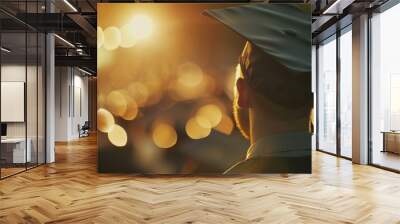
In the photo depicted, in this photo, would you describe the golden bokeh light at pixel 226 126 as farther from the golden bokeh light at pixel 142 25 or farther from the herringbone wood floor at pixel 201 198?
the golden bokeh light at pixel 142 25

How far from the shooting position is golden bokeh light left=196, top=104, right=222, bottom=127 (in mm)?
6809

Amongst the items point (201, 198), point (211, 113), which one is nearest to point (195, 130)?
point (211, 113)

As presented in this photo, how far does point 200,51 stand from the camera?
6.86 m

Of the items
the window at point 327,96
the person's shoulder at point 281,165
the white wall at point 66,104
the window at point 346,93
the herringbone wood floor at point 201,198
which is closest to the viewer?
the herringbone wood floor at point 201,198

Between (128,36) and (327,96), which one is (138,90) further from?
(327,96)

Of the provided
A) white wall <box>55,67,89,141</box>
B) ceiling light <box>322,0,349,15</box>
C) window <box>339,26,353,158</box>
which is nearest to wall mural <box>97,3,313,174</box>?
ceiling light <box>322,0,349,15</box>

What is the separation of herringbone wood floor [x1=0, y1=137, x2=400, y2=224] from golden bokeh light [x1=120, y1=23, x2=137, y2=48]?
2433 mm

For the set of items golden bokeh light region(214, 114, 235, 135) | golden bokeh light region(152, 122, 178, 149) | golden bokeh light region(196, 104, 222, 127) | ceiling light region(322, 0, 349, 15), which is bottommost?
golden bokeh light region(152, 122, 178, 149)

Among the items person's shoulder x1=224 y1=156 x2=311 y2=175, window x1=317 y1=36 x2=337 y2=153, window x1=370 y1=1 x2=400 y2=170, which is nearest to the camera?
→ person's shoulder x1=224 y1=156 x2=311 y2=175

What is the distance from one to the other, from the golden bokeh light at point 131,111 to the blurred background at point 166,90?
2 cm

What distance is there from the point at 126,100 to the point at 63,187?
1911mm

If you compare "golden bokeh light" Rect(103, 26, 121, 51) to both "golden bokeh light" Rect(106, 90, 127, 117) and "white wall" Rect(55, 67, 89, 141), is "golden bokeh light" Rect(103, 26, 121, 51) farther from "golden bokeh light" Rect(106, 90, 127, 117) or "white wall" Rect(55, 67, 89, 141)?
"white wall" Rect(55, 67, 89, 141)

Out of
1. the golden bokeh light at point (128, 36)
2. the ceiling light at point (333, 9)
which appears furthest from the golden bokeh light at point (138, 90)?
the ceiling light at point (333, 9)

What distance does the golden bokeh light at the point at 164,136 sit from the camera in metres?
6.85
